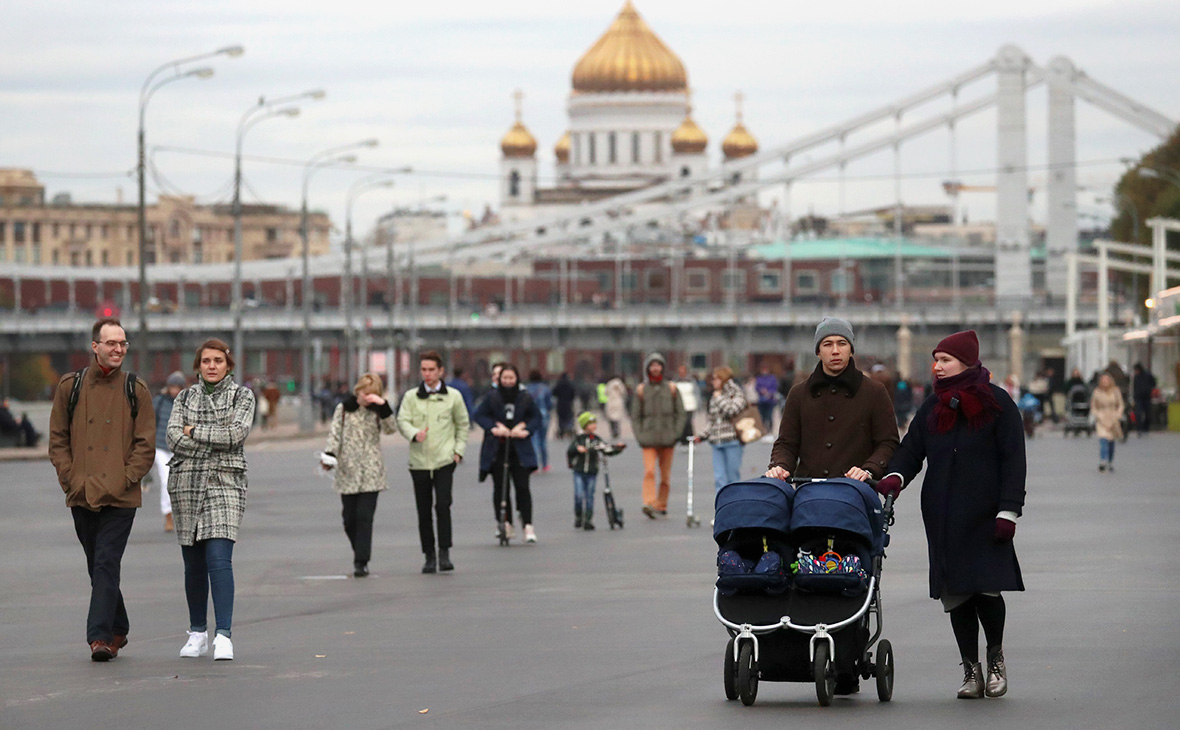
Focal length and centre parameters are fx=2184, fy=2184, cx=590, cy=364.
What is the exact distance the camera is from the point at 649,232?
14088cm

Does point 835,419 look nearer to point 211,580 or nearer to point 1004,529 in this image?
point 1004,529

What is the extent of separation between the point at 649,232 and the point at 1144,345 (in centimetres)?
8760

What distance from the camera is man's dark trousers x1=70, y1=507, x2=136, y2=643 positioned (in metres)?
11.4

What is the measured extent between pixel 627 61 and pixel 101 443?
154304 mm

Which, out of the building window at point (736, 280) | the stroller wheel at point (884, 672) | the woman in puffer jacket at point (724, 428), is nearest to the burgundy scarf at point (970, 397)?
the stroller wheel at point (884, 672)

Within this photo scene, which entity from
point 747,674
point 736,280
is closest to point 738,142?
point 736,280

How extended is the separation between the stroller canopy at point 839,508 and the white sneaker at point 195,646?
3.61 m

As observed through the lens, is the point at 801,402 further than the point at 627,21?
No

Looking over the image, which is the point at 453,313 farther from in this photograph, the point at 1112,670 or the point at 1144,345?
the point at 1112,670

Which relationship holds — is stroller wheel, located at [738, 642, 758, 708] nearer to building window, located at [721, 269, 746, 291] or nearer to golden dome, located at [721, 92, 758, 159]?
building window, located at [721, 269, 746, 291]

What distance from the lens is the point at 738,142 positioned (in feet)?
565

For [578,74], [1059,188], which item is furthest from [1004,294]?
[578,74]

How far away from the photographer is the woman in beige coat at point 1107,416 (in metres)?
28.9

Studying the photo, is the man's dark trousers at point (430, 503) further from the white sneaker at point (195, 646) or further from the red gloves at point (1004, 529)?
the red gloves at point (1004, 529)
